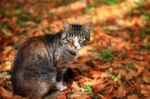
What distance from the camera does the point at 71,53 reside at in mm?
5445

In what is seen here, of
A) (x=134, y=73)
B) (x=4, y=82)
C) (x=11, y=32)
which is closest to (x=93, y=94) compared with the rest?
(x=134, y=73)

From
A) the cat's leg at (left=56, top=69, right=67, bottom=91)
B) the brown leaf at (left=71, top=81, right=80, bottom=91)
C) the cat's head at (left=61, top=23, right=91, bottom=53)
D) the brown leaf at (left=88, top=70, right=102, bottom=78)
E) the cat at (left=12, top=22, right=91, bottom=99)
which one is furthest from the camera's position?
the brown leaf at (left=88, top=70, right=102, bottom=78)

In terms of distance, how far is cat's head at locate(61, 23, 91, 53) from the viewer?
5.20 m

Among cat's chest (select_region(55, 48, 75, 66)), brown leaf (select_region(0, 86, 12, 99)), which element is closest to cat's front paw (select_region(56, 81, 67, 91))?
cat's chest (select_region(55, 48, 75, 66))

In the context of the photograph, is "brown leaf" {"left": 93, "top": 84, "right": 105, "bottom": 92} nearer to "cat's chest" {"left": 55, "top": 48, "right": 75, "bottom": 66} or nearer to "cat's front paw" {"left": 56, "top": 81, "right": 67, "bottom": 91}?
"cat's front paw" {"left": 56, "top": 81, "right": 67, "bottom": 91}

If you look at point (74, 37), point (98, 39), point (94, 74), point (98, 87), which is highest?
point (74, 37)

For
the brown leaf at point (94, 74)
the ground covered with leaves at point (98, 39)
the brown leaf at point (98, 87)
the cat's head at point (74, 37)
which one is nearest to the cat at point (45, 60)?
the cat's head at point (74, 37)

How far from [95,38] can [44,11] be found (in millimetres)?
2595

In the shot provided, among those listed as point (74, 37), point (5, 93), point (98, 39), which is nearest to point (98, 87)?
point (74, 37)

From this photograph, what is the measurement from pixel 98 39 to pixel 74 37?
9.32 ft

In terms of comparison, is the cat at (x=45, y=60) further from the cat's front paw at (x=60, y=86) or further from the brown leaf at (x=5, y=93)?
the brown leaf at (x=5, y=93)

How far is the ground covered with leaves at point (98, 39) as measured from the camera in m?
5.71

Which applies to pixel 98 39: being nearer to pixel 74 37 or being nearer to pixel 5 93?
pixel 74 37

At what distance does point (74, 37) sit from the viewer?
518cm
